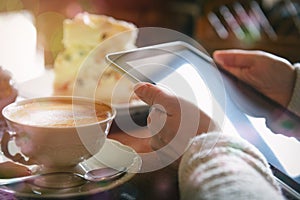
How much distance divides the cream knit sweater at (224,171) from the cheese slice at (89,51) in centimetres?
41

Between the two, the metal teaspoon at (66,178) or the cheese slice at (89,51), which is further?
the cheese slice at (89,51)

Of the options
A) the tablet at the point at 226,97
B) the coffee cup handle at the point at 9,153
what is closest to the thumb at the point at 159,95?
the tablet at the point at 226,97

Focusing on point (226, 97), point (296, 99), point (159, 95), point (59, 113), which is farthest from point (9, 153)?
point (296, 99)

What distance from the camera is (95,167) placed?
60cm

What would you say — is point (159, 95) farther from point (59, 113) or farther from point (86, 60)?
point (86, 60)

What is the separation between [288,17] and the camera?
1.97 m

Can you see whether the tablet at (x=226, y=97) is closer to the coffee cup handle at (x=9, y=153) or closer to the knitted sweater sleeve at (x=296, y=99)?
the knitted sweater sleeve at (x=296, y=99)

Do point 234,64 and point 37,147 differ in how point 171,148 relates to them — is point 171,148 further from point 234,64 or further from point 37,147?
point 234,64

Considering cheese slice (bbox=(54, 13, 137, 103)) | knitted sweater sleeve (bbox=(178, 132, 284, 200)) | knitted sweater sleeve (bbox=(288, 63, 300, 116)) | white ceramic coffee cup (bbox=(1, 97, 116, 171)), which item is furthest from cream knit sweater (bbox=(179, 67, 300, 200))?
cheese slice (bbox=(54, 13, 137, 103))

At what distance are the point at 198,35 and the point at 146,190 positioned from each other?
1607mm

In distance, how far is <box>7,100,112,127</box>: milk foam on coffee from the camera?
0.58 meters

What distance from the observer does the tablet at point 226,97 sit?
0.65 metres

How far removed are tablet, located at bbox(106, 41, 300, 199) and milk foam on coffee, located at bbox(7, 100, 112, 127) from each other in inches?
3.2

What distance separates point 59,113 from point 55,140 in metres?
0.07
